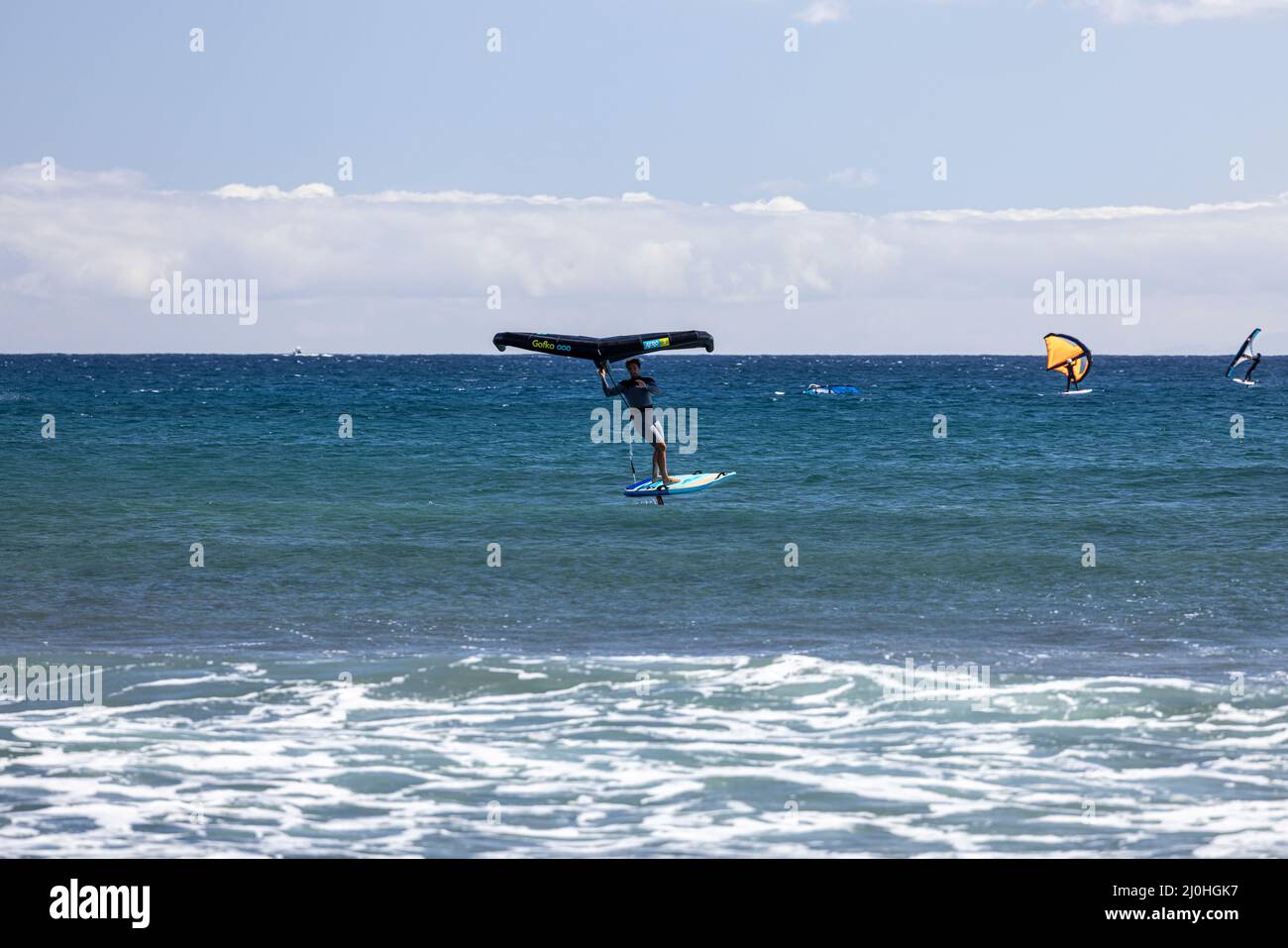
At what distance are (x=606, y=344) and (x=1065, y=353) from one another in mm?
74035

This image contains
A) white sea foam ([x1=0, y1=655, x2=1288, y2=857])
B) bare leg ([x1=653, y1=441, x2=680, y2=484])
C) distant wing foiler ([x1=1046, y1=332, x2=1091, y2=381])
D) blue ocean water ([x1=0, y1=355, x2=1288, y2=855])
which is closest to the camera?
white sea foam ([x1=0, y1=655, x2=1288, y2=857])

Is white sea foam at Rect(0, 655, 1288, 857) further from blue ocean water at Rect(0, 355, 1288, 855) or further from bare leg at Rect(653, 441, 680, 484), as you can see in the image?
bare leg at Rect(653, 441, 680, 484)

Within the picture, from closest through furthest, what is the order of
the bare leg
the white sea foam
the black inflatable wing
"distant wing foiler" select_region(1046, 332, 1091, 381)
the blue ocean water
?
the white sea foam < the blue ocean water < the black inflatable wing < the bare leg < "distant wing foiler" select_region(1046, 332, 1091, 381)

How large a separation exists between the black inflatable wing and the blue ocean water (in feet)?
14.7

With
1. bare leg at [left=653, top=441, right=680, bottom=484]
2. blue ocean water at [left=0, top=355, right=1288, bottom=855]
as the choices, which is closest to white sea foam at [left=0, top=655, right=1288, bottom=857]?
blue ocean water at [left=0, top=355, right=1288, bottom=855]

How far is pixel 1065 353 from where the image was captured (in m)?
88.6

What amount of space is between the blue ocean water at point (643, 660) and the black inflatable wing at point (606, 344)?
14.7ft

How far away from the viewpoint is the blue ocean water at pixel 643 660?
13391 millimetres

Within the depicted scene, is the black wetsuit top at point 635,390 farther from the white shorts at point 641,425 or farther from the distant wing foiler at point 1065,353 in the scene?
the distant wing foiler at point 1065,353

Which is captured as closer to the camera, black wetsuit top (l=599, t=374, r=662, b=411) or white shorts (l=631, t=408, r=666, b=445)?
black wetsuit top (l=599, t=374, r=662, b=411)

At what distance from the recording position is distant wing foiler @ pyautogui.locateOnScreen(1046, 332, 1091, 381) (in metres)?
85.8

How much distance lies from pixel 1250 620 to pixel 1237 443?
37.6m

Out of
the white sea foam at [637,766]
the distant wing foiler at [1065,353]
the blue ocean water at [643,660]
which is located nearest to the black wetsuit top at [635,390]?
the blue ocean water at [643,660]

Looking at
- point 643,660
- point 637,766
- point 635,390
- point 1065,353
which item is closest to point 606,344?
point 635,390
